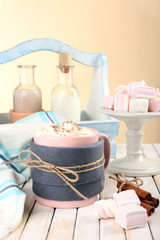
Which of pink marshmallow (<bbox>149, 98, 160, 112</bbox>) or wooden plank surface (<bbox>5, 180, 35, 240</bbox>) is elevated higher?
pink marshmallow (<bbox>149, 98, 160, 112</bbox>)

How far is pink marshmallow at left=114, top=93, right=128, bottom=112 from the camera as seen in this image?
0.83m

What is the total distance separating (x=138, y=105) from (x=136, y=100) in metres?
0.01

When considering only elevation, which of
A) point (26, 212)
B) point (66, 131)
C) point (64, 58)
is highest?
point (64, 58)

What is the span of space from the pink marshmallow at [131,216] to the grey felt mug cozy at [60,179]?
88mm

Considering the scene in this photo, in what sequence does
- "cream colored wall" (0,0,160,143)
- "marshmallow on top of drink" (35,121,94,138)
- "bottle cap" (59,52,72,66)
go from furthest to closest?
"cream colored wall" (0,0,160,143) → "bottle cap" (59,52,72,66) → "marshmallow on top of drink" (35,121,94,138)

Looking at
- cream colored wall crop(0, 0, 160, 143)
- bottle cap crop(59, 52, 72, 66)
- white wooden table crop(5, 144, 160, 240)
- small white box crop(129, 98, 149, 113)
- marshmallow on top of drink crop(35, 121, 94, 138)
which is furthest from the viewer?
cream colored wall crop(0, 0, 160, 143)

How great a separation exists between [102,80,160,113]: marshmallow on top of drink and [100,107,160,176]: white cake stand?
19 millimetres

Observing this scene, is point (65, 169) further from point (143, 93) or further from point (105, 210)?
point (143, 93)

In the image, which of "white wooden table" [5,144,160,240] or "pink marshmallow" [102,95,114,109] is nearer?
"white wooden table" [5,144,160,240]

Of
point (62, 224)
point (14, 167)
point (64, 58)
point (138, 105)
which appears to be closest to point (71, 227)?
point (62, 224)

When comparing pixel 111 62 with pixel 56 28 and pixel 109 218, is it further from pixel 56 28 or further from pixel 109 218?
pixel 109 218

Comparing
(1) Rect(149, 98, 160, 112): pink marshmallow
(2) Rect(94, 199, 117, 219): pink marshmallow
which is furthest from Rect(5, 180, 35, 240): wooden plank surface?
(1) Rect(149, 98, 160, 112): pink marshmallow

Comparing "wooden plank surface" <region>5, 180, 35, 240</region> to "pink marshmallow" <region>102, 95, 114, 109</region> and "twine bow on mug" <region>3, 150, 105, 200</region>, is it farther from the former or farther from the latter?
"pink marshmallow" <region>102, 95, 114, 109</region>

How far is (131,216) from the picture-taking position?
559 mm
